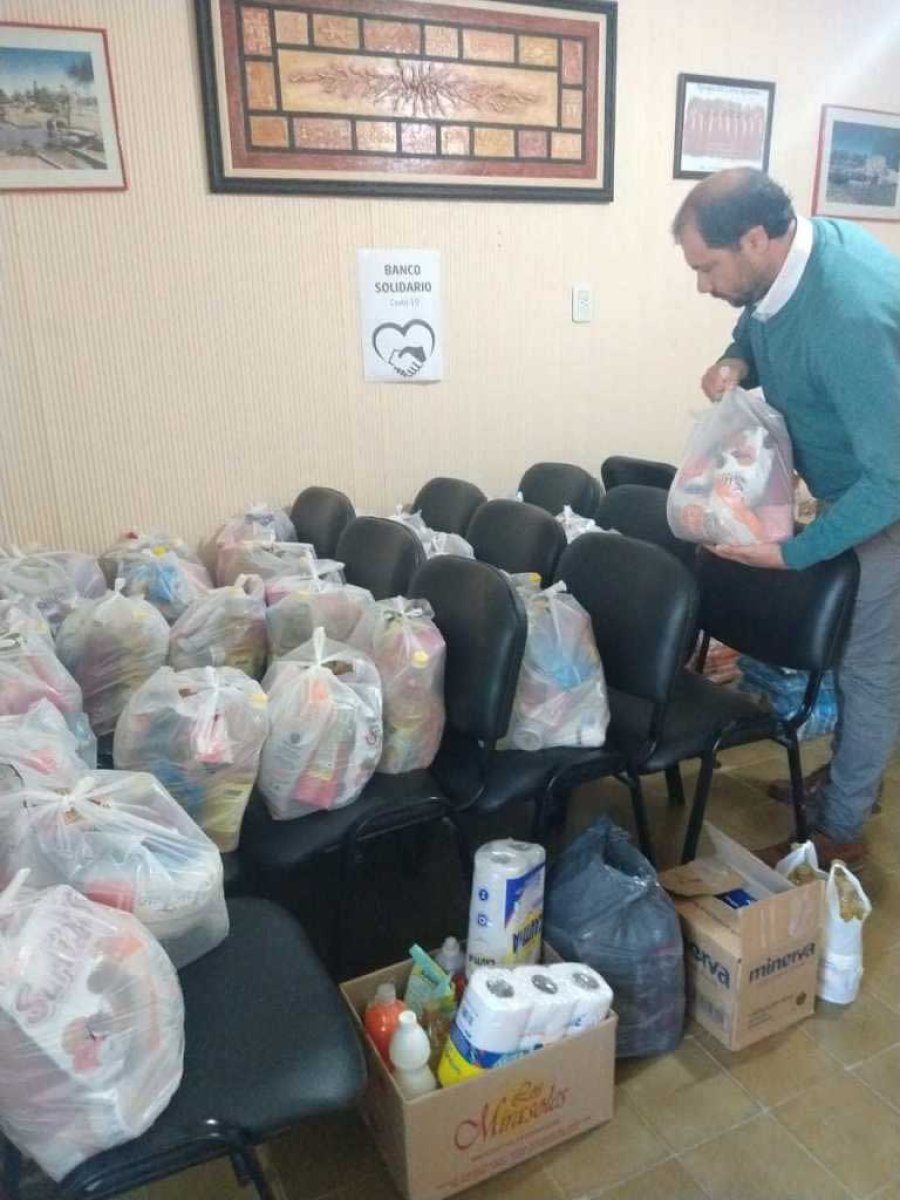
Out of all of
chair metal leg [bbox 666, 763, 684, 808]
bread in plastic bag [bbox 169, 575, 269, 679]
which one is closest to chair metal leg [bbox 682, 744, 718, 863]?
chair metal leg [bbox 666, 763, 684, 808]

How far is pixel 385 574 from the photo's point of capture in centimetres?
225

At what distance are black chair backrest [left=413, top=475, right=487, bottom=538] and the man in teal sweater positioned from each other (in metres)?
0.97

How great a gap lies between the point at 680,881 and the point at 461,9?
2.54 m

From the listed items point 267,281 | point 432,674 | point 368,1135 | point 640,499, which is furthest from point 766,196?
point 368,1135

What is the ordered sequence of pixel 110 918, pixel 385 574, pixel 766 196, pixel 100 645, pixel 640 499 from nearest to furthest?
pixel 110 918
pixel 766 196
pixel 100 645
pixel 385 574
pixel 640 499

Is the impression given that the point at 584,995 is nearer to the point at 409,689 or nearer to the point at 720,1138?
the point at 720,1138

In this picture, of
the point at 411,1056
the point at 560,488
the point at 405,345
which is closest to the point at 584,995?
the point at 411,1056

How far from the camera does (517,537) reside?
7.82ft

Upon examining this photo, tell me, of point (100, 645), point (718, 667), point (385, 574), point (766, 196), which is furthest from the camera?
point (718, 667)

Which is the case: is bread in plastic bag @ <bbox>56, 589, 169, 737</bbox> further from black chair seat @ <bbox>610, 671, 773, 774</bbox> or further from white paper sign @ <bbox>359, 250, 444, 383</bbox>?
white paper sign @ <bbox>359, 250, 444, 383</bbox>

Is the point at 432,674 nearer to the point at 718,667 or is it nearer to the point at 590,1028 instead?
the point at 590,1028

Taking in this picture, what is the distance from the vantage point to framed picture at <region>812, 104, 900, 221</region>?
346 cm

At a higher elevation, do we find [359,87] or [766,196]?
[359,87]

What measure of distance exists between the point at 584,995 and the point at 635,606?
Answer: 798 millimetres
